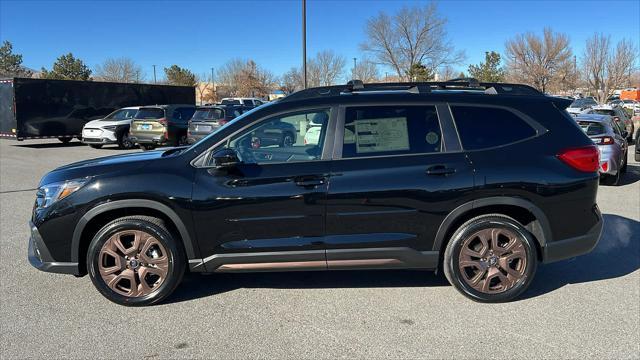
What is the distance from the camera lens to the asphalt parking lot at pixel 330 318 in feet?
10.6

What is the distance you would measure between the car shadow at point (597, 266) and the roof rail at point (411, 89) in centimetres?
175

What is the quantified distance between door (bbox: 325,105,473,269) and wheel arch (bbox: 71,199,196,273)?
46.7 inches

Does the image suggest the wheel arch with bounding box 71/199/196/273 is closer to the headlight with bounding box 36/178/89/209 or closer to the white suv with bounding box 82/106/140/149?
the headlight with bounding box 36/178/89/209

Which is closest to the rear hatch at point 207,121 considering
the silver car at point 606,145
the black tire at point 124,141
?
the black tire at point 124,141

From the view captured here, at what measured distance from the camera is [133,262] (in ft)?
12.8

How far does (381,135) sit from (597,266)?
2765 millimetres

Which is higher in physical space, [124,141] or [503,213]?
[124,141]

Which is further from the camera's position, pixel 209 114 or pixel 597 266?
pixel 209 114

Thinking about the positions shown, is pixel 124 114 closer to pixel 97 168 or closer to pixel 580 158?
pixel 97 168

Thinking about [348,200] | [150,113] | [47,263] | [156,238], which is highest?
[150,113]

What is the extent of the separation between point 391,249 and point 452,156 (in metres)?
0.92

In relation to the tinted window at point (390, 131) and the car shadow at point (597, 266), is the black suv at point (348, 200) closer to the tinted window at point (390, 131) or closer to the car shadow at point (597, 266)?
the tinted window at point (390, 131)

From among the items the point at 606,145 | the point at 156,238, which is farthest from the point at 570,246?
the point at 606,145

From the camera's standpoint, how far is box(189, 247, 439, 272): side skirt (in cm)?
384
